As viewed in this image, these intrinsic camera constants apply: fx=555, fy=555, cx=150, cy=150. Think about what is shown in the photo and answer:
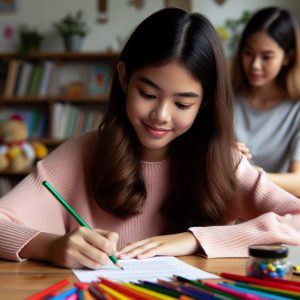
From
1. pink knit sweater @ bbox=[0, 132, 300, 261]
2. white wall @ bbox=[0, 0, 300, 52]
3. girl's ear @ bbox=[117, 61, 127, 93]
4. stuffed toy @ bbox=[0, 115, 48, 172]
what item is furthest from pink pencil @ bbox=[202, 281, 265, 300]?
white wall @ bbox=[0, 0, 300, 52]

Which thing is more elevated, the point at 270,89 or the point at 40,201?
the point at 270,89

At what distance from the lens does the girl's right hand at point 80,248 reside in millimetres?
1025

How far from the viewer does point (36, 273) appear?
1.02m

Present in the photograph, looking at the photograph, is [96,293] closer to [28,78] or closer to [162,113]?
[162,113]

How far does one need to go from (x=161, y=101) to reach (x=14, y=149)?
3.39 meters

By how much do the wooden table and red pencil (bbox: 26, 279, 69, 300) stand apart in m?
0.02

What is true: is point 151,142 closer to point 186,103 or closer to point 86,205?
point 186,103

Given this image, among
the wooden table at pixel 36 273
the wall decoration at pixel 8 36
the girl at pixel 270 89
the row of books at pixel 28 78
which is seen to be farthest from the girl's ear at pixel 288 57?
the wall decoration at pixel 8 36

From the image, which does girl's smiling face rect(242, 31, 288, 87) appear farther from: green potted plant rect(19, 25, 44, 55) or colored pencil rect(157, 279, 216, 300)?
green potted plant rect(19, 25, 44, 55)

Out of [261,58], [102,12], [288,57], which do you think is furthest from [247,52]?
[102,12]

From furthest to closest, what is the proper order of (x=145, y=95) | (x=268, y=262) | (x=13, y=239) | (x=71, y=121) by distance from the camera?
(x=71, y=121) < (x=145, y=95) < (x=13, y=239) < (x=268, y=262)

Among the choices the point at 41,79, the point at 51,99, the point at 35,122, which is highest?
the point at 41,79

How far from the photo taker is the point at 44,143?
4777 millimetres

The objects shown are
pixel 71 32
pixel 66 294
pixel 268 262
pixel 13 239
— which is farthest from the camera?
pixel 71 32
